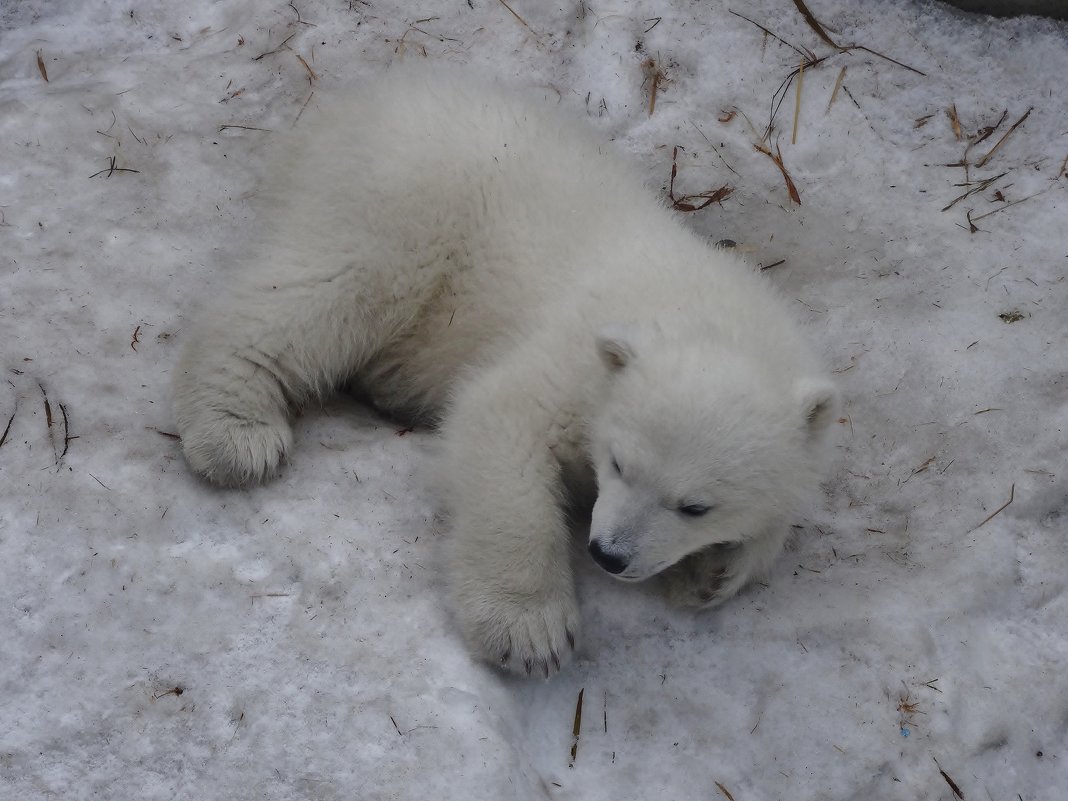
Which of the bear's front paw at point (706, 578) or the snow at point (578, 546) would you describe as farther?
the bear's front paw at point (706, 578)

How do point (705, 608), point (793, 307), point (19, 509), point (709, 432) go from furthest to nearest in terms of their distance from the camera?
point (793, 307) → point (705, 608) → point (19, 509) → point (709, 432)

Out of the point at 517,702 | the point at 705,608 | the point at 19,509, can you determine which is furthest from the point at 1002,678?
the point at 19,509

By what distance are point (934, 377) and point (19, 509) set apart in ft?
11.7

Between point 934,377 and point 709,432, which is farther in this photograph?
point 934,377

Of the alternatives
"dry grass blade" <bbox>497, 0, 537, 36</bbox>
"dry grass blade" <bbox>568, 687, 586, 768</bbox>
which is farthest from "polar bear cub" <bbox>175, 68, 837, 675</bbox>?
"dry grass blade" <bbox>497, 0, 537, 36</bbox>

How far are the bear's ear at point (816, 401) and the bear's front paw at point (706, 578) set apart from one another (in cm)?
55

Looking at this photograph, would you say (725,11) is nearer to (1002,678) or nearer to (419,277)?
(419,277)

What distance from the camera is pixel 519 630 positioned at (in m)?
3.17

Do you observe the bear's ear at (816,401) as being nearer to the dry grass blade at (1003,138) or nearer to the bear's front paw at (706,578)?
the bear's front paw at (706,578)

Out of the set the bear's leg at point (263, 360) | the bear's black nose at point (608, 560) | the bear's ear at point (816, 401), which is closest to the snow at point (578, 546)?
the bear's leg at point (263, 360)

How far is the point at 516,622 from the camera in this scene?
318 centimetres

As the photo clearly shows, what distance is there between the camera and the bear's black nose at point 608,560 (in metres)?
3.05

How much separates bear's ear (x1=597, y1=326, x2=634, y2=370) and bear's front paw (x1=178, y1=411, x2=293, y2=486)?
49.4 inches

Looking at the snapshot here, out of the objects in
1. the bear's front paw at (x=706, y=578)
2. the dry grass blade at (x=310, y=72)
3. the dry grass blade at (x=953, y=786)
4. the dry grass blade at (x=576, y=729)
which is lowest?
the dry grass blade at (x=576, y=729)
